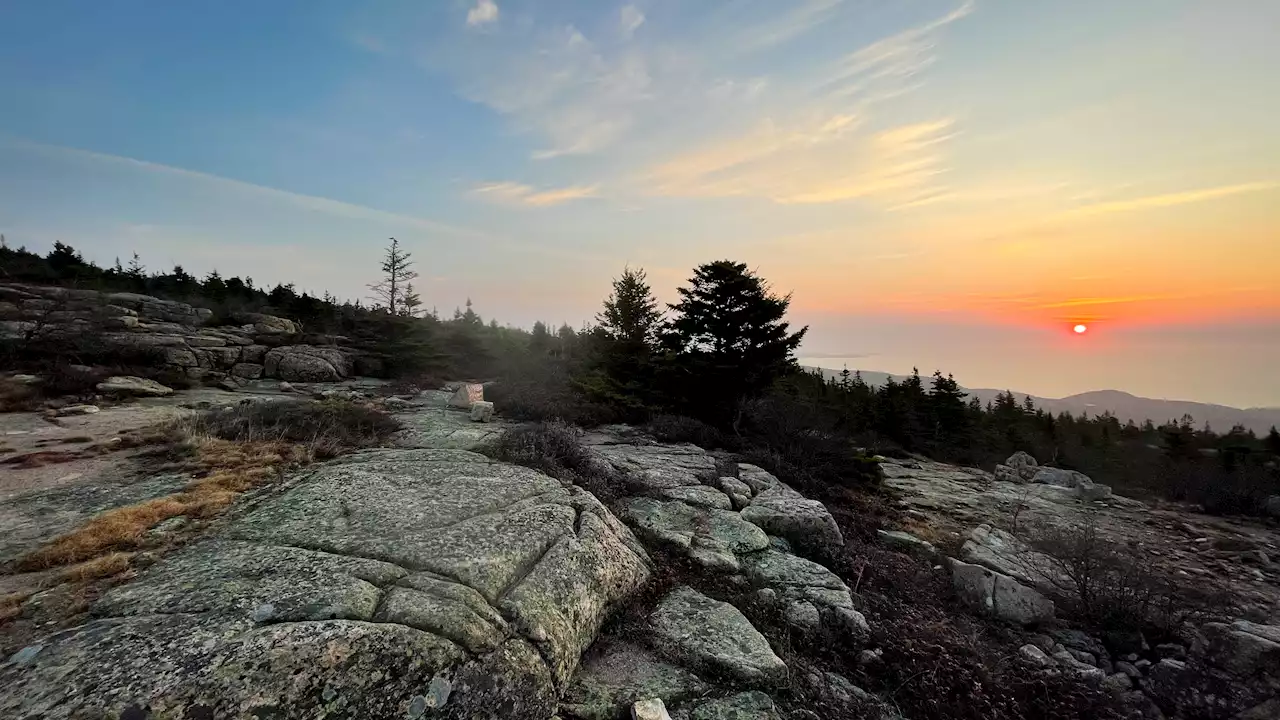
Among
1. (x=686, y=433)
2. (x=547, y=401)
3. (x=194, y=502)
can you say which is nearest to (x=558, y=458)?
(x=194, y=502)

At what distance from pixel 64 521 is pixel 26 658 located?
313 cm

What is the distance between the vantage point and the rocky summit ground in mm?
2945

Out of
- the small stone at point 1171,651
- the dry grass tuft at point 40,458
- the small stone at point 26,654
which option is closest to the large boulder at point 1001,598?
the small stone at point 1171,651

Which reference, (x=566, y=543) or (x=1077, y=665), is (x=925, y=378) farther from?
(x=566, y=543)

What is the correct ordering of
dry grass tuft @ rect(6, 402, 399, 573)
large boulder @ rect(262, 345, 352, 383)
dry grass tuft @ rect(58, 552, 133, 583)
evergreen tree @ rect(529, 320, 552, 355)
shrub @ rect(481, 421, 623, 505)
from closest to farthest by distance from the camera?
dry grass tuft @ rect(58, 552, 133, 583) → dry grass tuft @ rect(6, 402, 399, 573) → shrub @ rect(481, 421, 623, 505) → large boulder @ rect(262, 345, 352, 383) → evergreen tree @ rect(529, 320, 552, 355)

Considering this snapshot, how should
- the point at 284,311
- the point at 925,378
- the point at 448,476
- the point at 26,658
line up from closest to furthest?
the point at 26,658 < the point at 448,476 < the point at 284,311 < the point at 925,378

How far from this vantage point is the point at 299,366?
18.2 metres

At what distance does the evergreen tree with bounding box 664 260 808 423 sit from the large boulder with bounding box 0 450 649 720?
443 inches

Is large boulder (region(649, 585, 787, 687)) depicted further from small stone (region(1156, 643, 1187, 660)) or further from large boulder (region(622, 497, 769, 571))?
small stone (region(1156, 643, 1187, 660))

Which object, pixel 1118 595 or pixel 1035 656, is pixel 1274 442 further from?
pixel 1035 656

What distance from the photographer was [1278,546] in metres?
11.4

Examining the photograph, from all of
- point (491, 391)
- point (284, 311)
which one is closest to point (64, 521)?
point (491, 391)

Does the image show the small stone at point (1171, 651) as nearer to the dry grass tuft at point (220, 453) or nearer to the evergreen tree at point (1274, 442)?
the dry grass tuft at point (220, 453)

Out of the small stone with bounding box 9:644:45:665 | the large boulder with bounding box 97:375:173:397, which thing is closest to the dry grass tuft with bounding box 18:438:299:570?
the small stone with bounding box 9:644:45:665
